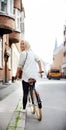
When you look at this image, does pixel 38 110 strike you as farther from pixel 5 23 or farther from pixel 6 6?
pixel 6 6

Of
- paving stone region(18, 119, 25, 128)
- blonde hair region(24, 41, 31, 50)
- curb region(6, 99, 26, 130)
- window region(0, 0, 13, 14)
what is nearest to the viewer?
curb region(6, 99, 26, 130)

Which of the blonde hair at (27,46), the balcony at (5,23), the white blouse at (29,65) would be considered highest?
the balcony at (5,23)

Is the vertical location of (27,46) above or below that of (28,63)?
above

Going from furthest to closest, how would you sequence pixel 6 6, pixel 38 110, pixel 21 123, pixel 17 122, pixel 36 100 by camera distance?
pixel 6 6 → pixel 36 100 → pixel 38 110 → pixel 17 122 → pixel 21 123

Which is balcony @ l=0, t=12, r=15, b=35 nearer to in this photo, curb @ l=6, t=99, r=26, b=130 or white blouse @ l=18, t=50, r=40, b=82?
curb @ l=6, t=99, r=26, b=130

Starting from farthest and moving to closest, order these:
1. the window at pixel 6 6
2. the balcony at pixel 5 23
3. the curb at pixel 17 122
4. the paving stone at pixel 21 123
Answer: the window at pixel 6 6 < the balcony at pixel 5 23 < the paving stone at pixel 21 123 < the curb at pixel 17 122

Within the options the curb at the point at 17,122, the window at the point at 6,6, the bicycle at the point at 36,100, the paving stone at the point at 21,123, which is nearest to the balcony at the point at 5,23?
the window at the point at 6,6

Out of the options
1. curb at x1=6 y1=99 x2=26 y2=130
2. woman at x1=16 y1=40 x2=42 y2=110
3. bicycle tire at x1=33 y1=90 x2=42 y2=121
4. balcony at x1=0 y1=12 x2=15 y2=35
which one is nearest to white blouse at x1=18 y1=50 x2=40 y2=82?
woman at x1=16 y1=40 x2=42 y2=110

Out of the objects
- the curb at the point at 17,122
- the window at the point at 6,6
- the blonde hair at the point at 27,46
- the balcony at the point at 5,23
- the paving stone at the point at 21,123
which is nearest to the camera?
the curb at the point at 17,122

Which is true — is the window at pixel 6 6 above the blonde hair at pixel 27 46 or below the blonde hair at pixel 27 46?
above

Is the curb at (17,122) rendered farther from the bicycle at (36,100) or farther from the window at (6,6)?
the window at (6,6)

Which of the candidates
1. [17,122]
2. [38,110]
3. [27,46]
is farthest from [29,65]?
[17,122]

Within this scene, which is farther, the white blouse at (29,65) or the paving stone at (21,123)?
the white blouse at (29,65)

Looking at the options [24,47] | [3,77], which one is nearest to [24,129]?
[24,47]
